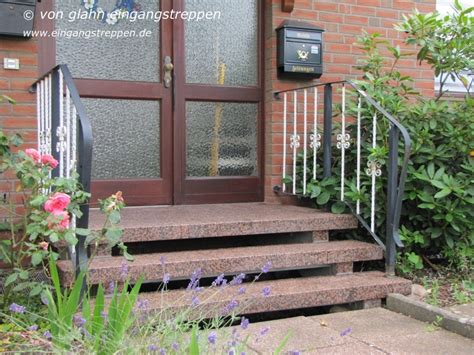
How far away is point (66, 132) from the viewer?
3297 mm

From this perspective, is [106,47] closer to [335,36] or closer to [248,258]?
[335,36]

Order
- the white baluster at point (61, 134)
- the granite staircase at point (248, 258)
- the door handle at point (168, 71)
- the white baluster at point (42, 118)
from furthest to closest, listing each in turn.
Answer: the door handle at point (168, 71) < the white baluster at point (42, 118) < the white baluster at point (61, 134) < the granite staircase at point (248, 258)

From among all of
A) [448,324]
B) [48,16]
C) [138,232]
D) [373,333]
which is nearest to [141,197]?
[138,232]

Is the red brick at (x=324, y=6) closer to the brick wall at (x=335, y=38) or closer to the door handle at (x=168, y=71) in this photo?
the brick wall at (x=335, y=38)

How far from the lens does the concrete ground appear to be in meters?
2.71

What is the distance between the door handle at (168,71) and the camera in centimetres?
449

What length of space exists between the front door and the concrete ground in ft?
6.04

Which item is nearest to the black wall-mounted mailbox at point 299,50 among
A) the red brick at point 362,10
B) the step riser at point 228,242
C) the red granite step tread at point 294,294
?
the red brick at point 362,10

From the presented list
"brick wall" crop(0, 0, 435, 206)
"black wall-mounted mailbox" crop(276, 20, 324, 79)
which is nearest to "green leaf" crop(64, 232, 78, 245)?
"brick wall" crop(0, 0, 435, 206)

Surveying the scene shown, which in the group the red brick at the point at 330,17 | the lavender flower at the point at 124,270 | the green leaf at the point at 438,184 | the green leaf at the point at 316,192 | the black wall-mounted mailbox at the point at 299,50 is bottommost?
the lavender flower at the point at 124,270

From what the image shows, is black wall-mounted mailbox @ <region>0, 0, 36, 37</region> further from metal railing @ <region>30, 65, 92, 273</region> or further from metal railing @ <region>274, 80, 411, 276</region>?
metal railing @ <region>274, 80, 411, 276</region>

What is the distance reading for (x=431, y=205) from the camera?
374cm

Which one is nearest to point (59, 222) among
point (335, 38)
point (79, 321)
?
point (79, 321)

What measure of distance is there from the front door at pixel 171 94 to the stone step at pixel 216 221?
32 centimetres
